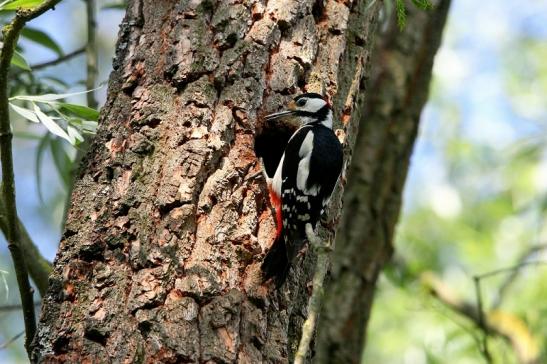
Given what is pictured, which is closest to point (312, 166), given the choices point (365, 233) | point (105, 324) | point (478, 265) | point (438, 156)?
Answer: point (365, 233)

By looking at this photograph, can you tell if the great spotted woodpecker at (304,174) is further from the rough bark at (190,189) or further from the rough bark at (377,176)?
the rough bark at (377,176)

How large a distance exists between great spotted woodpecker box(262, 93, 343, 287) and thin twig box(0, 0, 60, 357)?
799 millimetres

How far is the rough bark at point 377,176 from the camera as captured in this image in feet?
13.7

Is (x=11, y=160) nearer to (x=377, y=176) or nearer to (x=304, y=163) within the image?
(x=304, y=163)

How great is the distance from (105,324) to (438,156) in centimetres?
774

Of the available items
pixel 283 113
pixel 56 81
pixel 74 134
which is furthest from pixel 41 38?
pixel 283 113

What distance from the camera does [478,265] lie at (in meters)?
8.09

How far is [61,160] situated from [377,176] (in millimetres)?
1746

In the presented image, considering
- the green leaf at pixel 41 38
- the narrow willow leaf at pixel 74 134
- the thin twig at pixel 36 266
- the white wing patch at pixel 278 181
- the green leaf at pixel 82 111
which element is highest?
the green leaf at pixel 41 38

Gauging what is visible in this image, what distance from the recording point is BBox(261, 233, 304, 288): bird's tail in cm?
259

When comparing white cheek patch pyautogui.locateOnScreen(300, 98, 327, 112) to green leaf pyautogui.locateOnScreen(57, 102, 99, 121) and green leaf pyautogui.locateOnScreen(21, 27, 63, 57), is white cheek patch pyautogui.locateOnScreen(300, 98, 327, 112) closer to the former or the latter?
green leaf pyautogui.locateOnScreen(57, 102, 99, 121)

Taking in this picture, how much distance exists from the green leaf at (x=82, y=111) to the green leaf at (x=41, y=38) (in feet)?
3.49

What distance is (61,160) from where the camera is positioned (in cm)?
399

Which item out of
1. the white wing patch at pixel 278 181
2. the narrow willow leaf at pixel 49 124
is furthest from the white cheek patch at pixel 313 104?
the narrow willow leaf at pixel 49 124
